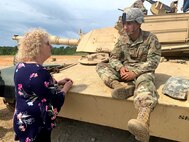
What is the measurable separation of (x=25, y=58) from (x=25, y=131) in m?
0.69

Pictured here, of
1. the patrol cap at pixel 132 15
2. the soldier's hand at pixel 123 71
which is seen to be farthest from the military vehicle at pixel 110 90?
the patrol cap at pixel 132 15

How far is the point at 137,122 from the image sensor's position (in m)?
3.32

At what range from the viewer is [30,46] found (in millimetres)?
3236

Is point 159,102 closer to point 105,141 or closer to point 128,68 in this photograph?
point 128,68

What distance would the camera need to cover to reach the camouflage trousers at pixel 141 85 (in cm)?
361

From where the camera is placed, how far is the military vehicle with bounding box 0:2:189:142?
3.83 metres

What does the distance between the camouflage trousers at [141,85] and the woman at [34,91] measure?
892 millimetres

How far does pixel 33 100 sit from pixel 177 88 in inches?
64.9

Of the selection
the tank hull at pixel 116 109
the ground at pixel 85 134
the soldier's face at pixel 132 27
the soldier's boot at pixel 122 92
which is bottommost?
the ground at pixel 85 134

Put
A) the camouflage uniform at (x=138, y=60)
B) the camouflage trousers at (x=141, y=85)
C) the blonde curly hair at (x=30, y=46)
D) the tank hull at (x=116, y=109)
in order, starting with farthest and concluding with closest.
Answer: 1. the camouflage uniform at (x=138, y=60)
2. the tank hull at (x=116, y=109)
3. the camouflage trousers at (x=141, y=85)
4. the blonde curly hair at (x=30, y=46)

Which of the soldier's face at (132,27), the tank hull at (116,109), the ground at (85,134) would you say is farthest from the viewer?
the ground at (85,134)

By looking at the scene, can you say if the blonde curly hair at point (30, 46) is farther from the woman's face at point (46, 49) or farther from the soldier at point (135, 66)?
the soldier at point (135, 66)

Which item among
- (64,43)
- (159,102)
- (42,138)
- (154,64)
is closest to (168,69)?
(154,64)

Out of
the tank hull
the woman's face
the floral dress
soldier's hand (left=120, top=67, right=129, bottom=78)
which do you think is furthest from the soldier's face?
the floral dress
